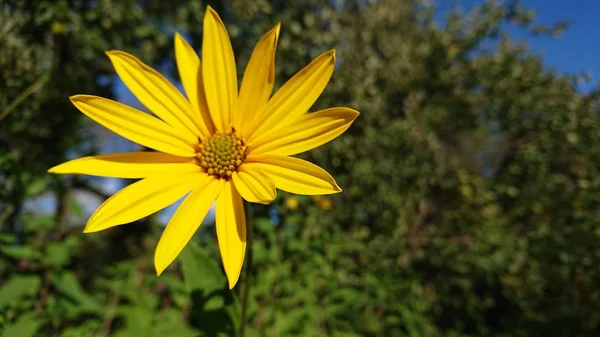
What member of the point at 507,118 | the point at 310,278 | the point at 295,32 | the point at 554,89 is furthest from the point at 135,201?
the point at 554,89

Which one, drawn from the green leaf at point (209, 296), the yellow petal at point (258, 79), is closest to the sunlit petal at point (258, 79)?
the yellow petal at point (258, 79)

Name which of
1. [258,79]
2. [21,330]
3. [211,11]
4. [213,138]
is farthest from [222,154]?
[21,330]

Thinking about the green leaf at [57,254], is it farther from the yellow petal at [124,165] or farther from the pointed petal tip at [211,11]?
the pointed petal tip at [211,11]

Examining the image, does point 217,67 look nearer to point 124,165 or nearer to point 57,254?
point 124,165

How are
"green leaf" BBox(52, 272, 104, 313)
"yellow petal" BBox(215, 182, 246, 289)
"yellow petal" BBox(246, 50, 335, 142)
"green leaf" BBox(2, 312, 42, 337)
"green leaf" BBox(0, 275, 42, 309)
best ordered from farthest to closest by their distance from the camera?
"green leaf" BBox(52, 272, 104, 313), "green leaf" BBox(0, 275, 42, 309), "green leaf" BBox(2, 312, 42, 337), "yellow petal" BBox(246, 50, 335, 142), "yellow petal" BBox(215, 182, 246, 289)

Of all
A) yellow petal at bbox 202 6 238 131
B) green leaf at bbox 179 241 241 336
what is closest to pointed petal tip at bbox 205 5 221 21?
yellow petal at bbox 202 6 238 131

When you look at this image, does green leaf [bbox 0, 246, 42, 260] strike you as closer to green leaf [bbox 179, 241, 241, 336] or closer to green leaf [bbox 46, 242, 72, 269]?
green leaf [bbox 46, 242, 72, 269]

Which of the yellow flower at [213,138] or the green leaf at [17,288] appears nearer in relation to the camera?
the yellow flower at [213,138]
